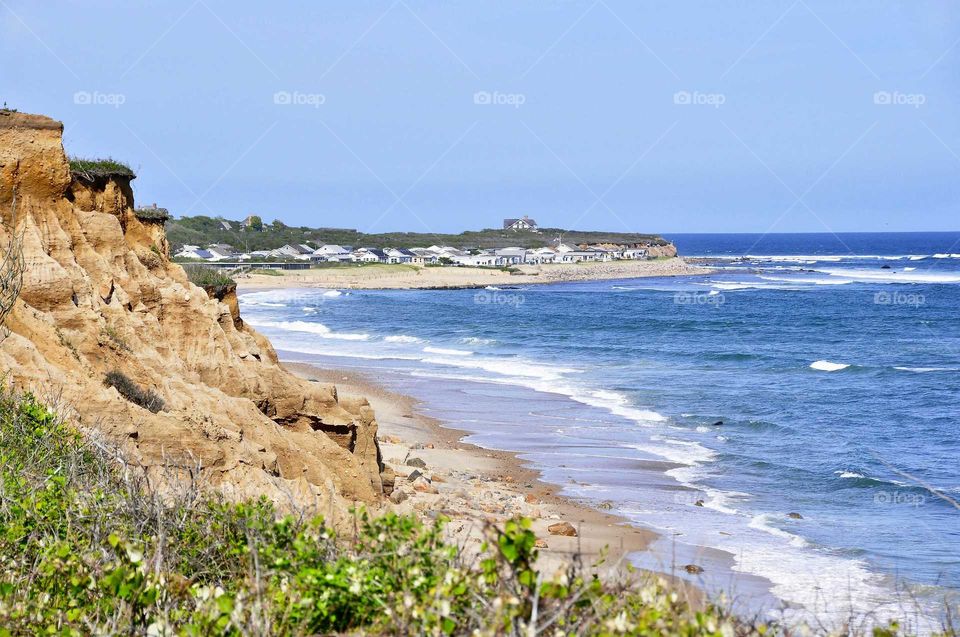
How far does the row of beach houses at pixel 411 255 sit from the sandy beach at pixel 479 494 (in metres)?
100

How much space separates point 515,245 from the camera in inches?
7037

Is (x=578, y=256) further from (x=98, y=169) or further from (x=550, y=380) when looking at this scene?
(x=98, y=169)

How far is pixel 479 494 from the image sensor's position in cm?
1883

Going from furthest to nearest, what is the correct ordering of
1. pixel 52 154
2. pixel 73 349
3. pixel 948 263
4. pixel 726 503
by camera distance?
pixel 948 263 < pixel 726 503 < pixel 52 154 < pixel 73 349

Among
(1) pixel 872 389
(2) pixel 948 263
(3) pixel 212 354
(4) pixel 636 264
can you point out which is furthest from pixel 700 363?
(2) pixel 948 263

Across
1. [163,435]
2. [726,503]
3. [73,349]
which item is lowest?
[726,503]

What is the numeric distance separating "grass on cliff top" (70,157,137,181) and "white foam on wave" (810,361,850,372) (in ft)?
91.7

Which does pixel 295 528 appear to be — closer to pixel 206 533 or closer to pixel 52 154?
pixel 206 533

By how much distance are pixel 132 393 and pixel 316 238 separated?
160456 millimetres

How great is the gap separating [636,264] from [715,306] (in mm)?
68715

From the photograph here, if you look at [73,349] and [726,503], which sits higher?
Answer: [73,349]

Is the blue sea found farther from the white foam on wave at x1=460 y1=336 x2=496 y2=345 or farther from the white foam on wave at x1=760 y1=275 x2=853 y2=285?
the white foam on wave at x1=760 y1=275 x2=853 y2=285

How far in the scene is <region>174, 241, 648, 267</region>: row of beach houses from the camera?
439 feet

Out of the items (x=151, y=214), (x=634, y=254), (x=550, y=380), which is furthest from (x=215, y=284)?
(x=634, y=254)
